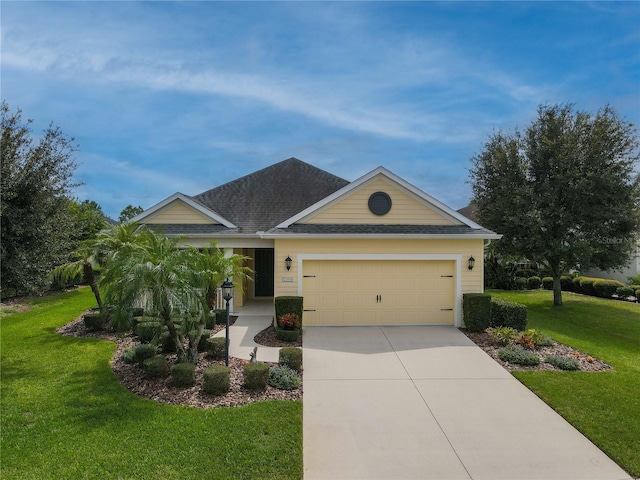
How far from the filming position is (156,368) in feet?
23.6

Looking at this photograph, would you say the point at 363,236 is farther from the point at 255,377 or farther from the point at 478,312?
the point at 255,377

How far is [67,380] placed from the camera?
7289 millimetres

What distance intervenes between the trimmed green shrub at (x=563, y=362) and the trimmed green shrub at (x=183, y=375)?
26.2ft

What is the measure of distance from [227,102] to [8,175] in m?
6.86

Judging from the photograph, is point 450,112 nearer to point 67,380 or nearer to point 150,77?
point 150,77

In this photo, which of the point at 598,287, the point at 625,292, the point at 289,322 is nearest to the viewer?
the point at 289,322

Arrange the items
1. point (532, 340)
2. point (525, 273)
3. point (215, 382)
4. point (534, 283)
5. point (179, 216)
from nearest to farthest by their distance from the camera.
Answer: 1. point (215, 382)
2. point (532, 340)
3. point (179, 216)
4. point (534, 283)
5. point (525, 273)

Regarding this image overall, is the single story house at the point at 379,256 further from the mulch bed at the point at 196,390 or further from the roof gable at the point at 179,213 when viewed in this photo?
the mulch bed at the point at 196,390

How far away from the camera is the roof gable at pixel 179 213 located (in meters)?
14.0

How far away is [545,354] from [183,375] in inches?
338

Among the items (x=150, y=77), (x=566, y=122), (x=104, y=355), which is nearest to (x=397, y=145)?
(x=566, y=122)

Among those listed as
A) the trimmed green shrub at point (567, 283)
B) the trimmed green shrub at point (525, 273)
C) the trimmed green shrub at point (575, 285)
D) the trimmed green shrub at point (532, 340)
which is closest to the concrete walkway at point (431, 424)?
the trimmed green shrub at point (532, 340)

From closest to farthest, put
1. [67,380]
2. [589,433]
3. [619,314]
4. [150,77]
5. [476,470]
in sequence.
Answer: [476,470] < [589,433] < [67,380] < [150,77] < [619,314]

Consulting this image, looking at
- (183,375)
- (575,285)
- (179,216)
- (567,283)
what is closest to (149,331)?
(183,375)
